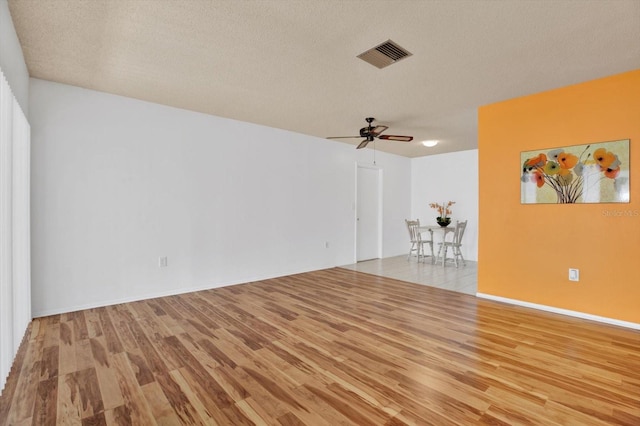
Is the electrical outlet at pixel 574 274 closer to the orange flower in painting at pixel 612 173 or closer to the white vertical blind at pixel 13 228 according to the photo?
the orange flower in painting at pixel 612 173

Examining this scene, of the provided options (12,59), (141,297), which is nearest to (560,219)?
(141,297)

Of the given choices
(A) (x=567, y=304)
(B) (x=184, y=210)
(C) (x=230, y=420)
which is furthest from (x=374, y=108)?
(C) (x=230, y=420)

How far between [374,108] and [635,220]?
305cm

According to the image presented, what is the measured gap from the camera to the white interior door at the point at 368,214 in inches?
266

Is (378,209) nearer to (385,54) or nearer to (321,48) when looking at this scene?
(385,54)

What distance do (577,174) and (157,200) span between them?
506 cm

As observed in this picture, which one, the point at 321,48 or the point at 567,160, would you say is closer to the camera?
the point at 321,48

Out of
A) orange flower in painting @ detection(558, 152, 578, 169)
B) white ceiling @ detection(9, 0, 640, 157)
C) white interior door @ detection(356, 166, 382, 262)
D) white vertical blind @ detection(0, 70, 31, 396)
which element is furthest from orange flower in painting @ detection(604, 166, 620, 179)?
white vertical blind @ detection(0, 70, 31, 396)

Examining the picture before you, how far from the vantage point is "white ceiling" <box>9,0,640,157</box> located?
2.10 meters

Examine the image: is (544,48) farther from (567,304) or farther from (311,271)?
(311,271)

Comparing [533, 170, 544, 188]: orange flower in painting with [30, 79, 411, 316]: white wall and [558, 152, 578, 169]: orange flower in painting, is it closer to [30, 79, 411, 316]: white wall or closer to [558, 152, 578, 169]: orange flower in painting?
[558, 152, 578, 169]: orange flower in painting

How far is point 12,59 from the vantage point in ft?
7.55

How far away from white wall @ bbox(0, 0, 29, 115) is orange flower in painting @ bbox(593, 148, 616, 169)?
5.16m

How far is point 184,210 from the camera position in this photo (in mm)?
4223
